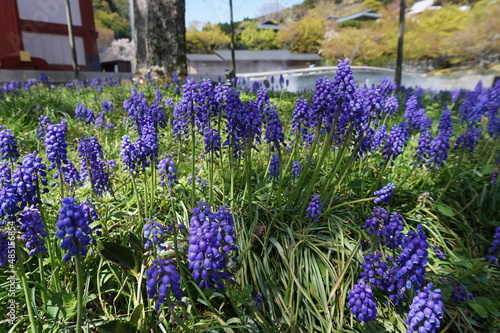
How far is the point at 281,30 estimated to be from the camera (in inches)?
2064

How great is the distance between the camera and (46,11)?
19188 millimetres

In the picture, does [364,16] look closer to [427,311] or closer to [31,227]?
[427,311]

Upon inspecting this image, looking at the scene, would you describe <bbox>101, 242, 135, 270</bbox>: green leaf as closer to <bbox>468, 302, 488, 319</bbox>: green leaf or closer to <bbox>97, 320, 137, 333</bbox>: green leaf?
<bbox>97, 320, 137, 333</bbox>: green leaf

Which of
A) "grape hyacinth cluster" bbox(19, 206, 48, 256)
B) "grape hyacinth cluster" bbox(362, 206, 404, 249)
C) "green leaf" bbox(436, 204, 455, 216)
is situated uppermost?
"grape hyacinth cluster" bbox(19, 206, 48, 256)

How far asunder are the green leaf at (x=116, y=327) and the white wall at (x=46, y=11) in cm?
2264

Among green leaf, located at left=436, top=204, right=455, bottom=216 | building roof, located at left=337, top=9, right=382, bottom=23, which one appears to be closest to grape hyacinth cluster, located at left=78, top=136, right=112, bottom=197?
green leaf, located at left=436, top=204, right=455, bottom=216

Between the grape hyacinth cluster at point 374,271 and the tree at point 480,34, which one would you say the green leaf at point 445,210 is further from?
the tree at point 480,34

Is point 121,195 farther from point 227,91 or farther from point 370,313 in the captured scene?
point 370,313

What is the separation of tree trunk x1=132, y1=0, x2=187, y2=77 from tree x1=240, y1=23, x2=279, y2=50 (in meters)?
46.4

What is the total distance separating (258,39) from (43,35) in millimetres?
37707

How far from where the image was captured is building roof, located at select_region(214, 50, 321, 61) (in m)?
43.4

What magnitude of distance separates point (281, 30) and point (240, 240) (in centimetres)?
5559

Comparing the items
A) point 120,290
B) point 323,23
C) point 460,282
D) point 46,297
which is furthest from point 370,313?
point 323,23

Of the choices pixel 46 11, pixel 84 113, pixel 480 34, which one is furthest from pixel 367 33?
pixel 84 113
